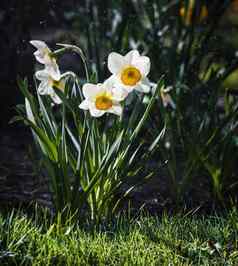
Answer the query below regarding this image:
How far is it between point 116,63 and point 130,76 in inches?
2.6

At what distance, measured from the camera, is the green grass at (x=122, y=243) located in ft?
6.73

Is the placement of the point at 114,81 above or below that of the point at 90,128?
above

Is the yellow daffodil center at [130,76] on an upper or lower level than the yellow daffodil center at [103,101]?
upper

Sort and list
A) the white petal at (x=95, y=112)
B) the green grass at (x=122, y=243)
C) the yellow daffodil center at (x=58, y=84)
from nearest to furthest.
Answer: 1. the green grass at (x=122, y=243)
2. the white petal at (x=95, y=112)
3. the yellow daffodil center at (x=58, y=84)

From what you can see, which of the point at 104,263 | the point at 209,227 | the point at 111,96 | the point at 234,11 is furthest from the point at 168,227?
the point at 234,11

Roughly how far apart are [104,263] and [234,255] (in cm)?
44

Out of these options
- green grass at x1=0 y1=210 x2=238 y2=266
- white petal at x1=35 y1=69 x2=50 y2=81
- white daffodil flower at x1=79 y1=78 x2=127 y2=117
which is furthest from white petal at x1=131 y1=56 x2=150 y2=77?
green grass at x1=0 y1=210 x2=238 y2=266

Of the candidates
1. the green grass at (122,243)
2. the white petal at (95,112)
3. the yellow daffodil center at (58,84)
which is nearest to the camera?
the green grass at (122,243)

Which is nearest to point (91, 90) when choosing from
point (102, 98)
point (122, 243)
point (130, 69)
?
point (102, 98)

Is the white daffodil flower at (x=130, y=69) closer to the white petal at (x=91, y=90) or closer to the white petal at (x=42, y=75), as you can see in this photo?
the white petal at (x=91, y=90)

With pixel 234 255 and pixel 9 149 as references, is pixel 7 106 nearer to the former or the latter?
pixel 9 149

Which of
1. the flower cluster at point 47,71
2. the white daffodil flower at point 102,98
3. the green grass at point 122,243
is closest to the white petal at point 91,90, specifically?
the white daffodil flower at point 102,98

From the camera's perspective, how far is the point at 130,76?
2.28 meters

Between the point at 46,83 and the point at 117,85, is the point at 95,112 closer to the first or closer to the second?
the point at 117,85
